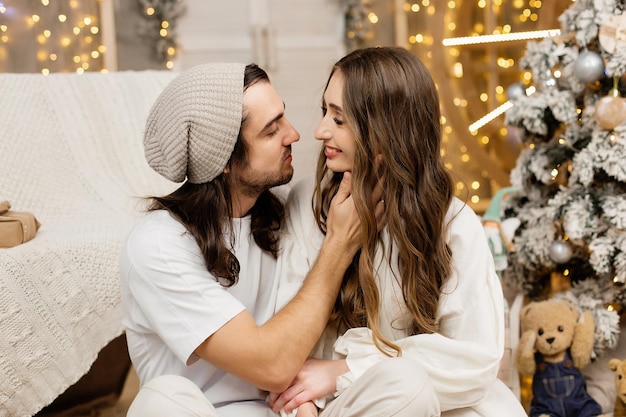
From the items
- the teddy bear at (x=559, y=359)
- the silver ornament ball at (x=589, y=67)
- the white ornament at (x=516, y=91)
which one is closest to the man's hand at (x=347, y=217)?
the teddy bear at (x=559, y=359)

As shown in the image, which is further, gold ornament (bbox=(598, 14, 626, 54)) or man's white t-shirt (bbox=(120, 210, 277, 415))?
gold ornament (bbox=(598, 14, 626, 54))

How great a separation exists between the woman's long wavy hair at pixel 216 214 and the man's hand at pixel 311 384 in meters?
0.26

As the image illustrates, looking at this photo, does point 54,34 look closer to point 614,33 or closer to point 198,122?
point 198,122

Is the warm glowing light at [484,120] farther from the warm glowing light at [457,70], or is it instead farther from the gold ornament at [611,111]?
the gold ornament at [611,111]

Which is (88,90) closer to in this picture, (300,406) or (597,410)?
(300,406)

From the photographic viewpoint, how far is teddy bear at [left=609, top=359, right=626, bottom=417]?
224 centimetres

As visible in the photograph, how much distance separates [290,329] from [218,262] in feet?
→ 0.72

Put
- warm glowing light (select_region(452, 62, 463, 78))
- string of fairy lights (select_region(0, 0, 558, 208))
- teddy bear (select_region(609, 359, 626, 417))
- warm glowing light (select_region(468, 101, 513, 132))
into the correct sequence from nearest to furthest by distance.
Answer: teddy bear (select_region(609, 359, 626, 417)) < string of fairy lights (select_region(0, 0, 558, 208)) < warm glowing light (select_region(468, 101, 513, 132)) < warm glowing light (select_region(452, 62, 463, 78))

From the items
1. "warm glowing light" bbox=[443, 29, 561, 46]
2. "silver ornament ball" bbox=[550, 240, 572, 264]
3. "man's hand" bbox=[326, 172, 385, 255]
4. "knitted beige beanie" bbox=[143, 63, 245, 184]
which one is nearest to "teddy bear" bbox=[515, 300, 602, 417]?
"silver ornament ball" bbox=[550, 240, 572, 264]

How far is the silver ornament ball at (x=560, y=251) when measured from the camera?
2.46m

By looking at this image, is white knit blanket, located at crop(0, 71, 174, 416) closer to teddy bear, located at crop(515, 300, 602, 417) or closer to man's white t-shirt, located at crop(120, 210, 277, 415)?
man's white t-shirt, located at crop(120, 210, 277, 415)

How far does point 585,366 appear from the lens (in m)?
2.54

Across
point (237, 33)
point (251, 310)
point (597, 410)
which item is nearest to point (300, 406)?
point (251, 310)

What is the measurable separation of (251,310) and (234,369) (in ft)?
0.84
